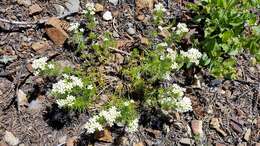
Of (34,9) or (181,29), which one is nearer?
(181,29)

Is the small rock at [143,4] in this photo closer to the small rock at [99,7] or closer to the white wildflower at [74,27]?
the small rock at [99,7]

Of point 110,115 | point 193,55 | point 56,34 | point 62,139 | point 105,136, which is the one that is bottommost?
point 62,139

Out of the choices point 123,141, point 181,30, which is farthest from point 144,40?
point 123,141

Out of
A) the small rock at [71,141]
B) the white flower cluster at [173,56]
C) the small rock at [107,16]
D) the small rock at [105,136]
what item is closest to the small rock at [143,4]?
the small rock at [107,16]

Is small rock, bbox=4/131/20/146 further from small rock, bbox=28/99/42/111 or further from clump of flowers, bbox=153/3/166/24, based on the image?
clump of flowers, bbox=153/3/166/24

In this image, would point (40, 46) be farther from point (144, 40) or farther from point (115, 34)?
point (144, 40)
